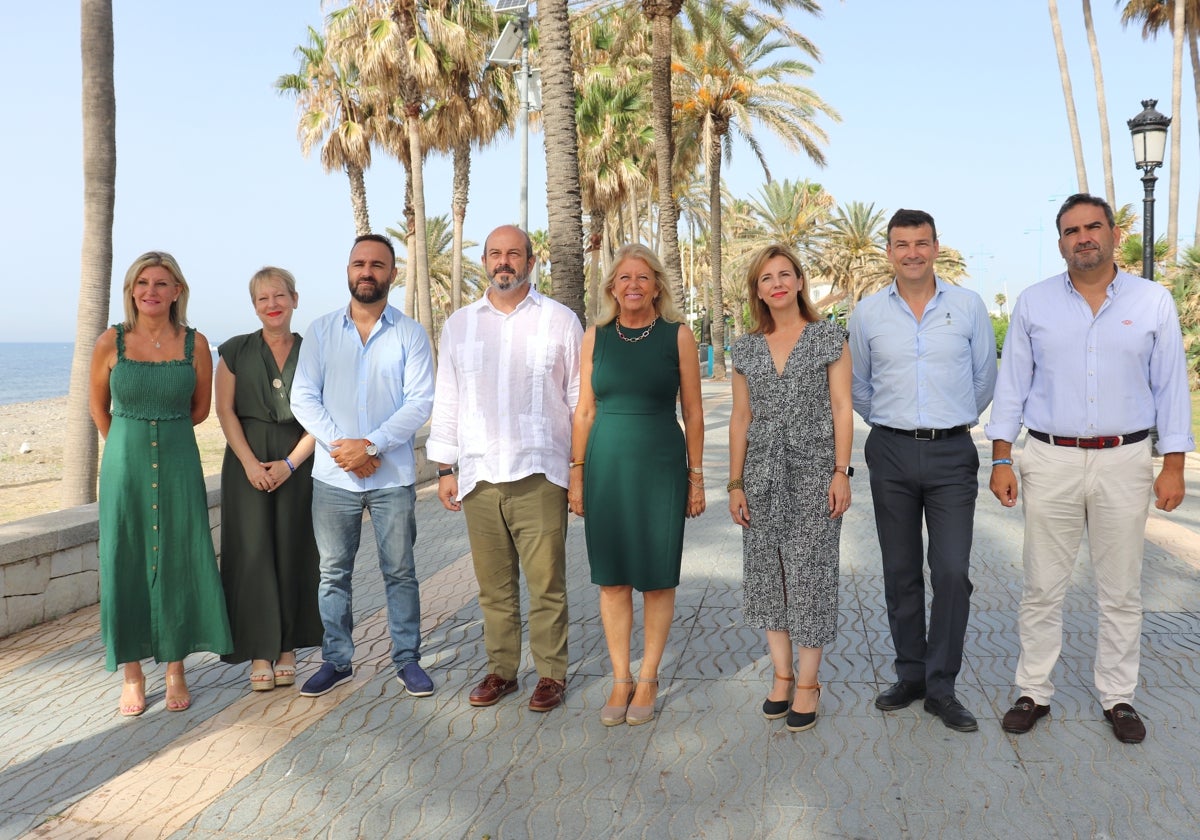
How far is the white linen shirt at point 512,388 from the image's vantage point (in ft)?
14.2

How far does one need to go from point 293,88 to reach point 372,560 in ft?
78.5

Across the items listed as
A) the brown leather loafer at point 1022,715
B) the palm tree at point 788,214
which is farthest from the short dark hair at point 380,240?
the palm tree at point 788,214

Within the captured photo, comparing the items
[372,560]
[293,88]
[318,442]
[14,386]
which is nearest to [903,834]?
[318,442]

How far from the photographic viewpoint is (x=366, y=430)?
4.55 m

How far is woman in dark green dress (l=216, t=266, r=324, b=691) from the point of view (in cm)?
463

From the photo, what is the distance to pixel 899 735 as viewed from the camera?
13.1 feet

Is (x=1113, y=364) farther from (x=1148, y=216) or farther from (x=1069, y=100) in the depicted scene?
(x=1069, y=100)

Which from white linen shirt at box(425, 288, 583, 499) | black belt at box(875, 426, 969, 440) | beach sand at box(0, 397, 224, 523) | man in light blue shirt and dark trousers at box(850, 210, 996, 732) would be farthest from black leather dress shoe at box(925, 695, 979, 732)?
beach sand at box(0, 397, 224, 523)

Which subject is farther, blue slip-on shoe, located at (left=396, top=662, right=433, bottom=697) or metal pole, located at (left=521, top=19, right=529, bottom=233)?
metal pole, located at (left=521, top=19, right=529, bottom=233)

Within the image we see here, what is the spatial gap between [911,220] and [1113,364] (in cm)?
99

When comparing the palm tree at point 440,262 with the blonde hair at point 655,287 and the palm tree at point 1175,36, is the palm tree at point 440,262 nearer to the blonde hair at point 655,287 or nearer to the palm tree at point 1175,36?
the palm tree at point 1175,36

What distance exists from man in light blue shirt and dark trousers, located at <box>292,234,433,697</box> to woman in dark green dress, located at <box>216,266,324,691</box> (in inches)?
6.4

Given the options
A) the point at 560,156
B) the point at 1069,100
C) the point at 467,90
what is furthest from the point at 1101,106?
the point at 560,156

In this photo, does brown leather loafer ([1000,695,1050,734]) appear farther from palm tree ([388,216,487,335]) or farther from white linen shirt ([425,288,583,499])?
palm tree ([388,216,487,335])
